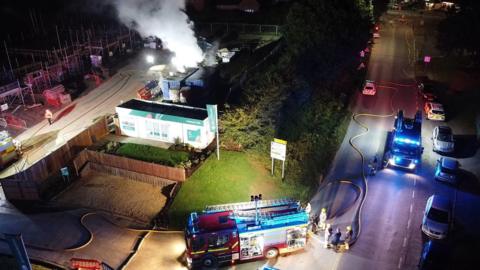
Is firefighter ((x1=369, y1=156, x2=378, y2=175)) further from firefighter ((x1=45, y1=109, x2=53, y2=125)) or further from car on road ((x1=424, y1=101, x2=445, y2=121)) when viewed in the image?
firefighter ((x1=45, y1=109, x2=53, y2=125))

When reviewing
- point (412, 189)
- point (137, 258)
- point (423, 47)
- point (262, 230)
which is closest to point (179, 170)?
point (137, 258)

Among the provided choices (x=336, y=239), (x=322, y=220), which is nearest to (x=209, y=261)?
(x=322, y=220)

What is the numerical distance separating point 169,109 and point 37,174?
10839mm

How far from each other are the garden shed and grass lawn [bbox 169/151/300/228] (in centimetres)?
275

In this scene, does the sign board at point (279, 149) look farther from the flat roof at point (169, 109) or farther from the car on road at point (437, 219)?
the car on road at point (437, 219)

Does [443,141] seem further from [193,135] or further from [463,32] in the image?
[463,32]

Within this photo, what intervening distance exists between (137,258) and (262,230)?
696 centimetres

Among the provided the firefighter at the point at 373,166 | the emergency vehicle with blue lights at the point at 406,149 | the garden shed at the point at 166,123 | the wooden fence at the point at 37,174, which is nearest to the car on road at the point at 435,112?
the emergency vehicle with blue lights at the point at 406,149

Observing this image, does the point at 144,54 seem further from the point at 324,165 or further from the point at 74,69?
the point at 324,165

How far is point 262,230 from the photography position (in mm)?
18328

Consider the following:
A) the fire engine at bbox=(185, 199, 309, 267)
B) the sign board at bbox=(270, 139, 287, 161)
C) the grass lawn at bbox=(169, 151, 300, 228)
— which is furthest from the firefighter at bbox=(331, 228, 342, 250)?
the sign board at bbox=(270, 139, 287, 161)

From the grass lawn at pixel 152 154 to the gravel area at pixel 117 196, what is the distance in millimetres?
1890

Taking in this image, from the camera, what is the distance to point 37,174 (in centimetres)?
2547

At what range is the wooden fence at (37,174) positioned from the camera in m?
24.8
